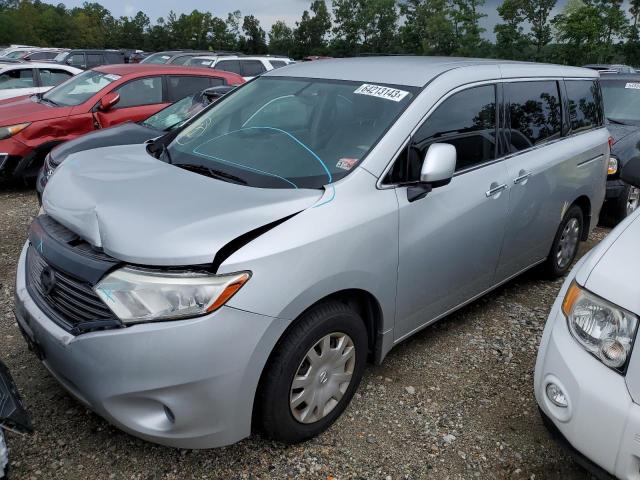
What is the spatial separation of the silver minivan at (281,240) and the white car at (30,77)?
7.88m

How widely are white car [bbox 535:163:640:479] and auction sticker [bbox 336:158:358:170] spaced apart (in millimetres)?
1093

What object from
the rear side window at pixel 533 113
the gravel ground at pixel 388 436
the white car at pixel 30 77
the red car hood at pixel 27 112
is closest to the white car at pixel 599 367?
the gravel ground at pixel 388 436

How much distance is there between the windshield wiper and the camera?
103 inches

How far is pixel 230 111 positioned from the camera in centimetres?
334

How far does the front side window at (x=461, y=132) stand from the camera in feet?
9.07

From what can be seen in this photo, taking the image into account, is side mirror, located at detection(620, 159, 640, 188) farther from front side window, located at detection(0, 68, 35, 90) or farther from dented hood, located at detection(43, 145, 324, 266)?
front side window, located at detection(0, 68, 35, 90)

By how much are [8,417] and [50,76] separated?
970cm

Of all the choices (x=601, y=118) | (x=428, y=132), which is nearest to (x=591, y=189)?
(x=601, y=118)

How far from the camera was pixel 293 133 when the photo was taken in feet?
9.64

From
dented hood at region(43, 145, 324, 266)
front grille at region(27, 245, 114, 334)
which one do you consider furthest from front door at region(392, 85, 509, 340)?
front grille at region(27, 245, 114, 334)

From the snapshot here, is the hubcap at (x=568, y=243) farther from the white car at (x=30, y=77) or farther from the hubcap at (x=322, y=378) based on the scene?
the white car at (x=30, y=77)

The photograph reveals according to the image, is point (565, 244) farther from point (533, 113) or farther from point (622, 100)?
point (622, 100)

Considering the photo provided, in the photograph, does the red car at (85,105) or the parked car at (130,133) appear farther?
the red car at (85,105)

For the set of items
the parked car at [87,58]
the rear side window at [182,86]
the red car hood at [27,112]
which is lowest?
the red car hood at [27,112]
